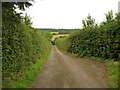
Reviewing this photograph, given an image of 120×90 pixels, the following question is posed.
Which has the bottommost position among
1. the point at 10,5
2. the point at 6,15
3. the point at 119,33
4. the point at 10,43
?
the point at 10,43

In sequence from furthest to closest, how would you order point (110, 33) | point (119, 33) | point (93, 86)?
1. point (110, 33)
2. point (119, 33)
3. point (93, 86)

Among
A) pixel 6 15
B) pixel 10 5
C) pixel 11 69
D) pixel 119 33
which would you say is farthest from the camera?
pixel 119 33

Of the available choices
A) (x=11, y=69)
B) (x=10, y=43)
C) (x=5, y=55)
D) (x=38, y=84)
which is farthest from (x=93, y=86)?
(x=10, y=43)

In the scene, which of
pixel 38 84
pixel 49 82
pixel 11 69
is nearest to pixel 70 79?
pixel 49 82

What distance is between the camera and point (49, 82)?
15.5ft

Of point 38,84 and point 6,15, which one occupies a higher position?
point 6,15

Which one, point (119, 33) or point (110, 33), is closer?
point (119, 33)

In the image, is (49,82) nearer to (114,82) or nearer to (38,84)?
(38,84)

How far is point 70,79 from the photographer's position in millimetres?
5023

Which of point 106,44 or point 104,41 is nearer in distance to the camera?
point 106,44

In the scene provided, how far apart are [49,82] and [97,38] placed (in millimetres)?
6747

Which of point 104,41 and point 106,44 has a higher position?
point 104,41

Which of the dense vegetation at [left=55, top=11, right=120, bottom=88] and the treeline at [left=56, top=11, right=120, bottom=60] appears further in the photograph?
the treeline at [left=56, top=11, right=120, bottom=60]

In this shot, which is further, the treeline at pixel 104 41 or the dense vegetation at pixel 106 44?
the treeline at pixel 104 41
